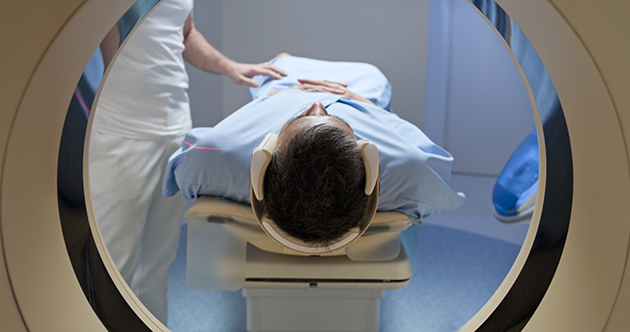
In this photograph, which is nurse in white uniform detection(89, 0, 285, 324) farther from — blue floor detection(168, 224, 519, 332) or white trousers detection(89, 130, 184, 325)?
blue floor detection(168, 224, 519, 332)

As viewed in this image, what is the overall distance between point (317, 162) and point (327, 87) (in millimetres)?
775

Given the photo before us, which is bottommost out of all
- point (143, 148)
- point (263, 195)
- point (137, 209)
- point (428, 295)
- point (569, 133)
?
point (428, 295)

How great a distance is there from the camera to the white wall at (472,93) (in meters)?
3.30

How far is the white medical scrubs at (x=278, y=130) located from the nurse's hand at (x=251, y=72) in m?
0.46

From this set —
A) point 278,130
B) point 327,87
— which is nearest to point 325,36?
point 327,87

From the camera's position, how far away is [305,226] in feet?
3.36

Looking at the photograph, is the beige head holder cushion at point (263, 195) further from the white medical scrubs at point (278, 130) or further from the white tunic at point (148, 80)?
the white tunic at point (148, 80)

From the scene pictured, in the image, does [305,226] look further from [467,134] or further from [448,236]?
[467,134]

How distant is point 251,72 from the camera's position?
200cm

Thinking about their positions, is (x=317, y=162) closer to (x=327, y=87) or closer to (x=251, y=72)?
(x=327, y=87)

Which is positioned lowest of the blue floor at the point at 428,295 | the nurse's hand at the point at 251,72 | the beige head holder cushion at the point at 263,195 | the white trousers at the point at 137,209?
the blue floor at the point at 428,295

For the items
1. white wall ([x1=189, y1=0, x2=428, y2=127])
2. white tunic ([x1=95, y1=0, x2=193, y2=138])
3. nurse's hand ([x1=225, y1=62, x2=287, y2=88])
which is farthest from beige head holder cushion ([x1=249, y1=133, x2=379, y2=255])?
white wall ([x1=189, y1=0, x2=428, y2=127])

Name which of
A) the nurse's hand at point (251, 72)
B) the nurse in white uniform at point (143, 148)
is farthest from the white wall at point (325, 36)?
the nurse in white uniform at point (143, 148)

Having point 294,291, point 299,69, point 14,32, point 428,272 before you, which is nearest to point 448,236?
point 428,272
